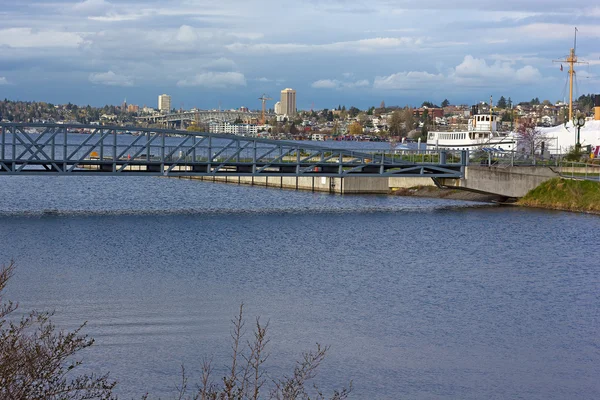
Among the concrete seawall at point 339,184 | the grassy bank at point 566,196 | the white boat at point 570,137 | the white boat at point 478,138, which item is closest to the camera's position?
the grassy bank at point 566,196

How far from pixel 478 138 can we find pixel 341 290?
81.3 metres

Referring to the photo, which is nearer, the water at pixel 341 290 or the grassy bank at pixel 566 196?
the water at pixel 341 290

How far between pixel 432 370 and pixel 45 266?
60.1ft

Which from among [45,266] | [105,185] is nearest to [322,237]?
[45,266]

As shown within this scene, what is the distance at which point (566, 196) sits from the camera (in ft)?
195

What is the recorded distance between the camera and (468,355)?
23094mm

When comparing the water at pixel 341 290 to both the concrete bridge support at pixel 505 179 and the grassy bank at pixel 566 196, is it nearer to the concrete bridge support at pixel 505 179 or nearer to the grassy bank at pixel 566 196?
the grassy bank at pixel 566 196

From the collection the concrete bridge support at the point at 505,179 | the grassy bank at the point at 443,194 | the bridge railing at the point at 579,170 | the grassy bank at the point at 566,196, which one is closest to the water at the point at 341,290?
the grassy bank at the point at 566,196

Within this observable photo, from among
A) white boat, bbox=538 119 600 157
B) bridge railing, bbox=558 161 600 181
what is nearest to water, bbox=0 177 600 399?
bridge railing, bbox=558 161 600 181

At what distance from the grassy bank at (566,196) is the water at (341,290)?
2.26 m

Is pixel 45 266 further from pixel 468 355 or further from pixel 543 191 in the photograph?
pixel 543 191

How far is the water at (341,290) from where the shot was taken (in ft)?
70.7

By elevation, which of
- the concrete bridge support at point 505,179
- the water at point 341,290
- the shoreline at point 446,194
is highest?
the concrete bridge support at point 505,179

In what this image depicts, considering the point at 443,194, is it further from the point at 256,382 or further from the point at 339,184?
the point at 256,382
